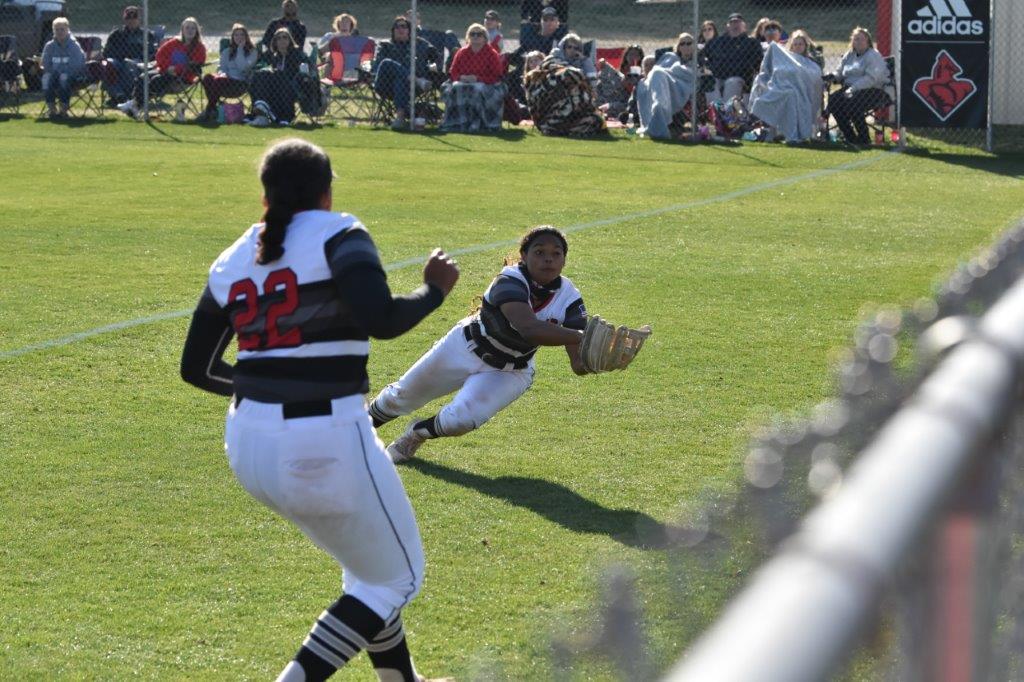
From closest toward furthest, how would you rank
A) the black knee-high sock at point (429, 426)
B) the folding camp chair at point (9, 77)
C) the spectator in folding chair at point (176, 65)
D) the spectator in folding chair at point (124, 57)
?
1. the black knee-high sock at point (429, 426)
2. the spectator in folding chair at point (176, 65)
3. the spectator in folding chair at point (124, 57)
4. the folding camp chair at point (9, 77)

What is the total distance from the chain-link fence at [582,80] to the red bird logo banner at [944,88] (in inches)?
0.8

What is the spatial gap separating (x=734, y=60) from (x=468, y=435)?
1608cm

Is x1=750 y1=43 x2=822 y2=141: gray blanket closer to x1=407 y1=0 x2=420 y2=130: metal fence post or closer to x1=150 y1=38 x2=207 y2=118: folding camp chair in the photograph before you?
x1=407 y1=0 x2=420 y2=130: metal fence post

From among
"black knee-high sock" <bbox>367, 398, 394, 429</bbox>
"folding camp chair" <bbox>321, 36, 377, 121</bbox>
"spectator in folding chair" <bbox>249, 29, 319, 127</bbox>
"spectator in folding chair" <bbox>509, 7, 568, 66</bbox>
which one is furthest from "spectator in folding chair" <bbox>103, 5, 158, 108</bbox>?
"black knee-high sock" <bbox>367, 398, 394, 429</bbox>

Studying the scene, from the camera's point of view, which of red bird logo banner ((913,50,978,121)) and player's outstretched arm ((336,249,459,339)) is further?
red bird logo banner ((913,50,978,121))

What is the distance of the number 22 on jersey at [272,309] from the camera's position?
13.3ft

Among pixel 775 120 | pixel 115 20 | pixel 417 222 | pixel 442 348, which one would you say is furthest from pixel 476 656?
pixel 115 20

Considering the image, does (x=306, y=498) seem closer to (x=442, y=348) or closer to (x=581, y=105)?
(x=442, y=348)

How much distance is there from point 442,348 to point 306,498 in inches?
123

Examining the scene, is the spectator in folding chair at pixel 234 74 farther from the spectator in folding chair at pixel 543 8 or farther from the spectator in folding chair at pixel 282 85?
the spectator in folding chair at pixel 543 8

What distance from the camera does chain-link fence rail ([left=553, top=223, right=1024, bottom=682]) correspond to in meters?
1.08

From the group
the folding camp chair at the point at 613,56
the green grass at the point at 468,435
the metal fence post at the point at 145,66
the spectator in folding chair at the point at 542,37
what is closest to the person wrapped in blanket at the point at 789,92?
the green grass at the point at 468,435

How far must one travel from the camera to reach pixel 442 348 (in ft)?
23.4

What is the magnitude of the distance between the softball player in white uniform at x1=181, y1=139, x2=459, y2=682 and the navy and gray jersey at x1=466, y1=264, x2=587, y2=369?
263cm
